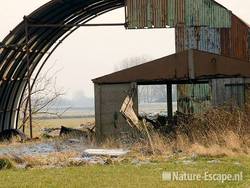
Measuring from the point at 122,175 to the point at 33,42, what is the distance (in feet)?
49.8

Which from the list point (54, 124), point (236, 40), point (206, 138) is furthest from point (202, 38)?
point (54, 124)

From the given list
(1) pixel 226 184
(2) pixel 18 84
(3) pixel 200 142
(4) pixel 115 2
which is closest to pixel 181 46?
(4) pixel 115 2

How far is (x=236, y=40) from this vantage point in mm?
21453

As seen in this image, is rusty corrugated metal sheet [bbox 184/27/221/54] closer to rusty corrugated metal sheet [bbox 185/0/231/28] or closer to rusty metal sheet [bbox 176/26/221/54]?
rusty metal sheet [bbox 176/26/221/54]

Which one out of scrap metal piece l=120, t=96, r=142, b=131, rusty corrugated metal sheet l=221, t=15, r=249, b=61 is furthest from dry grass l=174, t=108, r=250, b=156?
rusty corrugated metal sheet l=221, t=15, r=249, b=61

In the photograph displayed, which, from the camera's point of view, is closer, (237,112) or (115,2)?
(237,112)

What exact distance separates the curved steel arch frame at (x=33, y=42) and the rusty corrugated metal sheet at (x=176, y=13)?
3425 millimetres

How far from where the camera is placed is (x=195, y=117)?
1594cm

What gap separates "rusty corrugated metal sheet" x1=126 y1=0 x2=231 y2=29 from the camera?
21203 mm

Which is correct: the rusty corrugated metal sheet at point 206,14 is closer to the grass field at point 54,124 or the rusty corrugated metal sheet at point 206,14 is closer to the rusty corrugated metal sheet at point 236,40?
the rusty corrugated metal sheet at point 236,40

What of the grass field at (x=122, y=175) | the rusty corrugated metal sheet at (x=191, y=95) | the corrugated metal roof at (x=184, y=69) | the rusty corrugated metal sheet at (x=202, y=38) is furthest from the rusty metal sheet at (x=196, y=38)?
the grass field at (x=122, y=175)

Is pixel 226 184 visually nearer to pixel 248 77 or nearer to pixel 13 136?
pixel 248 77

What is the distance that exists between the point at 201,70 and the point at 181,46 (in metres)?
3.83

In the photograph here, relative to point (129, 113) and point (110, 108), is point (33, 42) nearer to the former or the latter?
point (110, 108)
